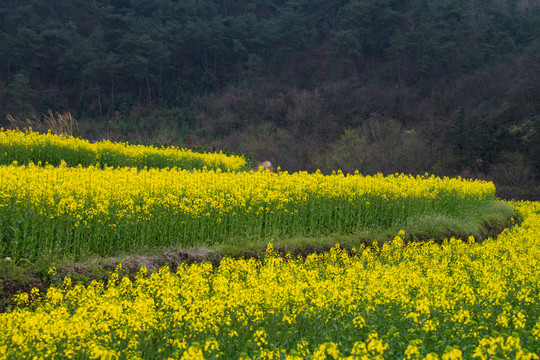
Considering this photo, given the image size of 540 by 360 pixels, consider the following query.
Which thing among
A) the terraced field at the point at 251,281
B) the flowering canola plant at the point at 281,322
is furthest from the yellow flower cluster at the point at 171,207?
the flowering canola plant at the point at 281,322

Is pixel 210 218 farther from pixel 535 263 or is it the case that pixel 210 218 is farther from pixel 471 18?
pixel 471 18

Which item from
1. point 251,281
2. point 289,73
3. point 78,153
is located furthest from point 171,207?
point 289,73

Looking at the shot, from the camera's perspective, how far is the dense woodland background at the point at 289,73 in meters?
46.5

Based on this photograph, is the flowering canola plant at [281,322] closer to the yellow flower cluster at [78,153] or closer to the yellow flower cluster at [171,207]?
the yellow flower cluster at [171,207]

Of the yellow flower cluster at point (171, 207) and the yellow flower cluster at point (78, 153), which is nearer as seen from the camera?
the yellow flower cluster at point (171, 207)

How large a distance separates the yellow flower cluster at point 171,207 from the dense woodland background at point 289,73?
89.8ft

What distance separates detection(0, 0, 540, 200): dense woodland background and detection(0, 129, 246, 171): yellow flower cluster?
22.1 m

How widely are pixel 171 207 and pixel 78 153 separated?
7651mm

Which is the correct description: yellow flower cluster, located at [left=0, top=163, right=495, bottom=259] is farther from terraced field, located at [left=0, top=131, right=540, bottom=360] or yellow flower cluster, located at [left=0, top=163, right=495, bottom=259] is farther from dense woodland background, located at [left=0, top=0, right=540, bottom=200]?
dense woodland background, located at [left=0, top=0, right=540, bottom=200]

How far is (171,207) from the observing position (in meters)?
10.3

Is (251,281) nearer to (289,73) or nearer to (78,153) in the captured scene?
(78,153)

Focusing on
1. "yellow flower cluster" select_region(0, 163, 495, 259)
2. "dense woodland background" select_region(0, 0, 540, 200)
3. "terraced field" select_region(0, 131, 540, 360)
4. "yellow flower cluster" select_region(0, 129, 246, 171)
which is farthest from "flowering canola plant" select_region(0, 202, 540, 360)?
"dense woodland background" select_region(0, 0, 540, 200)

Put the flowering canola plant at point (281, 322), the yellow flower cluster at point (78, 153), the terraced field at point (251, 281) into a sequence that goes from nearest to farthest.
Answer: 1. the flowering canola plant at point (281, 322)
2. the terraced field at point (251, 281)
3. the yellow flower cluster at point (78, 153)

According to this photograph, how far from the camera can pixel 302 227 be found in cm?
1252
